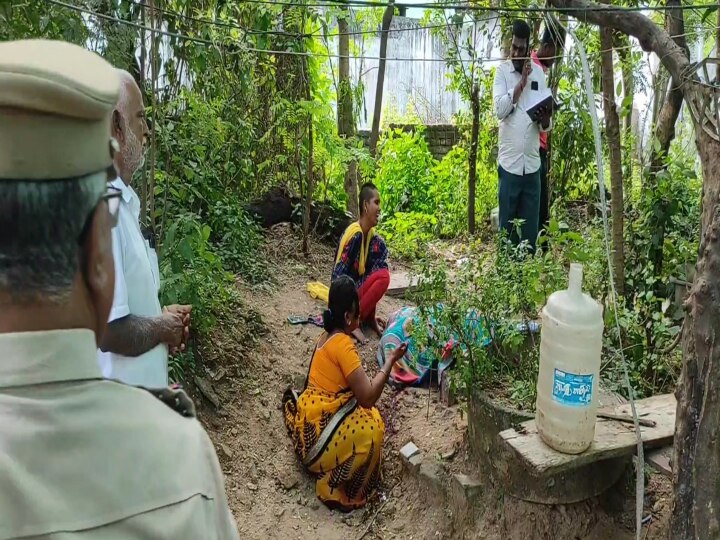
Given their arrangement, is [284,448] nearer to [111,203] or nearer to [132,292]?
[132,292]

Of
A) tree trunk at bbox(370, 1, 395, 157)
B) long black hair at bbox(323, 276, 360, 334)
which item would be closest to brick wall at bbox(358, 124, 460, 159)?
tree trunk at bbox(370, 1, 395, 157)

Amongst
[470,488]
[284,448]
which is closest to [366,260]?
[284,448]

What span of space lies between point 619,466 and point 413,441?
4.06ft

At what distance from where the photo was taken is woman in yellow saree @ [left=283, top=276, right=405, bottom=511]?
346cm

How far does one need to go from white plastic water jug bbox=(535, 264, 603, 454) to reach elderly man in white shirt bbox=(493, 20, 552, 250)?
2.79 metres

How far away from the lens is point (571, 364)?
6.86 ft

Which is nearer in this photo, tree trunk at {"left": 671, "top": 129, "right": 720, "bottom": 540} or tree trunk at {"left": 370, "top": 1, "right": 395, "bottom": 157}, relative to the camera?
tree trunk at {"left": 671, "top": 129, "right": 720, "bottom": 540}

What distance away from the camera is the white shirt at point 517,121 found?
4941 mm

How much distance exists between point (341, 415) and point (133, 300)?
165 centimetres

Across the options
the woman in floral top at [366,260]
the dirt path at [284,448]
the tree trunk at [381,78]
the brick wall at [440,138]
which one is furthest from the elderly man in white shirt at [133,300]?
the brick wall at [440,138]

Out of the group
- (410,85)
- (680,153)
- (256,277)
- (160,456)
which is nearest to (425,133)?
(410,85)

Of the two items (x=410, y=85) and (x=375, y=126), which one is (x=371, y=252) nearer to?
(x=375, y=126)

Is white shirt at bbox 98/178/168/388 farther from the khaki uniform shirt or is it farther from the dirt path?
the dirt path

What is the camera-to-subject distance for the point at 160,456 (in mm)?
817
